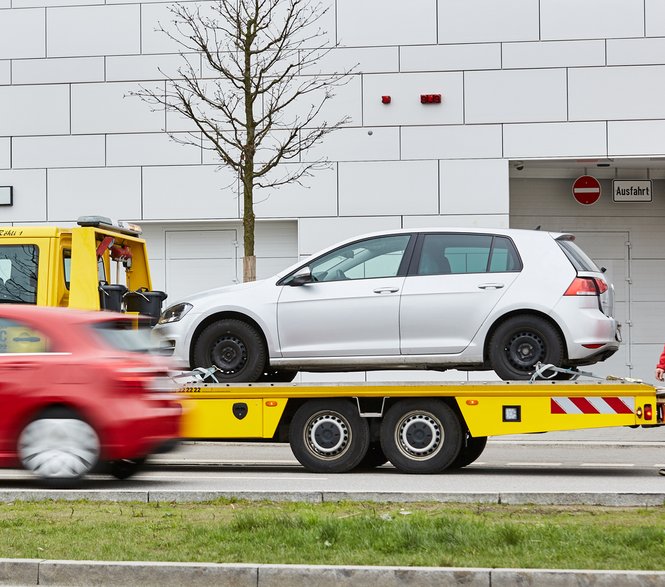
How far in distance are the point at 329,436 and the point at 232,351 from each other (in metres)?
1.28

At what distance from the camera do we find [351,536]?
7633 mm

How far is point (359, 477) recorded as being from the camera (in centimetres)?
1203

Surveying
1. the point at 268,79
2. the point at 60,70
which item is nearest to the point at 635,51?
the point at 268,79

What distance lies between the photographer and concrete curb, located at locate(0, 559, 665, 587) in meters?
6.51

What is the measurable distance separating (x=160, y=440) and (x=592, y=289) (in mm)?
4318

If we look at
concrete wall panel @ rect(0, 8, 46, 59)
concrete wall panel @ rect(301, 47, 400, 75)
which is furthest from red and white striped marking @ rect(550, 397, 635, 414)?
concrete wall panel @ rect(0, 8, 46, 59)

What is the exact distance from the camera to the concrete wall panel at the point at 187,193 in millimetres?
21250

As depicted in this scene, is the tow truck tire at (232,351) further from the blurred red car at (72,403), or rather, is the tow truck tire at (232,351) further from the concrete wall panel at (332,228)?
the concrete wall panel at (332,228)

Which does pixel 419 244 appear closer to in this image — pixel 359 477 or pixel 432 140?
pixel 359 477

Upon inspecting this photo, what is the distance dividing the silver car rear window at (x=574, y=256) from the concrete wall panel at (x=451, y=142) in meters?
8.40

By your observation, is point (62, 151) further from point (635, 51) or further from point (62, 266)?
point (635, 51)

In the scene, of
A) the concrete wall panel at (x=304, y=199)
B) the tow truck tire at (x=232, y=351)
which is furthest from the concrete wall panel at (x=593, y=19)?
the tow truck tire at (x=232, y=351)

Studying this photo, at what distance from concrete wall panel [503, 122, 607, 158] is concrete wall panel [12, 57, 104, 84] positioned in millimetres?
6802

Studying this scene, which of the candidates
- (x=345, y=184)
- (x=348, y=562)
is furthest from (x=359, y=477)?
(x=345, y=184)
